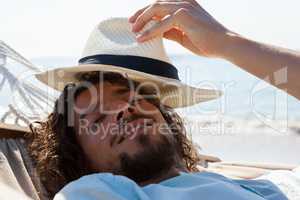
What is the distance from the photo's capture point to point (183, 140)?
7.82ft

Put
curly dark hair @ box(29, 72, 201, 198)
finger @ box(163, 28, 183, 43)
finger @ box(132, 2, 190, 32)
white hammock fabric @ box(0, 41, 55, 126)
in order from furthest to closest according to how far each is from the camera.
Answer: white hammock fabric @ box(0, 41, 55, 126)
curly dark hair @ box(29, 72, 201, 198)
finger @ box(163, 28, 183, 43)
finger @ box(132, 2, 190, 32)

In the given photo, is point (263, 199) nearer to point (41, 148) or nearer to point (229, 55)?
point (229, 55)

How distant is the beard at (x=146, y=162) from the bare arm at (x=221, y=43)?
0.36 m

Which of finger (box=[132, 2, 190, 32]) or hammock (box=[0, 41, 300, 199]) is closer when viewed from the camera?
finger (box=[132, 2, 190, 32])

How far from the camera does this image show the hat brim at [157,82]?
1.84 metres

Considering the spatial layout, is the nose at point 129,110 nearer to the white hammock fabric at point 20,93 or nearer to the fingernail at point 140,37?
the fingernail at point 140,37

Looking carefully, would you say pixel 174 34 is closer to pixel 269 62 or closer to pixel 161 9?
pixel 161 9

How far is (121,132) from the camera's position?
185cm

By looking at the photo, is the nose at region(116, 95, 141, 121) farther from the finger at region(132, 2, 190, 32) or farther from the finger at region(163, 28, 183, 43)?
the finger at region(132, 2, 190, 32)

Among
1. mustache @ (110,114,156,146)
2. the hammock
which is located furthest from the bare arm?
the hammock

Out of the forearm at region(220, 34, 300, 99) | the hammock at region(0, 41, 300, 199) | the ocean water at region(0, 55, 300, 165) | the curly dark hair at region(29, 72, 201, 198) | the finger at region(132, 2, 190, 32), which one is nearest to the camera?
the forearm at region(220, 34, 300, 99)

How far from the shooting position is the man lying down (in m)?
1.58

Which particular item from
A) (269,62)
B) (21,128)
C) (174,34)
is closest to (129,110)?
(174,34)

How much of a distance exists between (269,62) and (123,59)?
1.83ft
